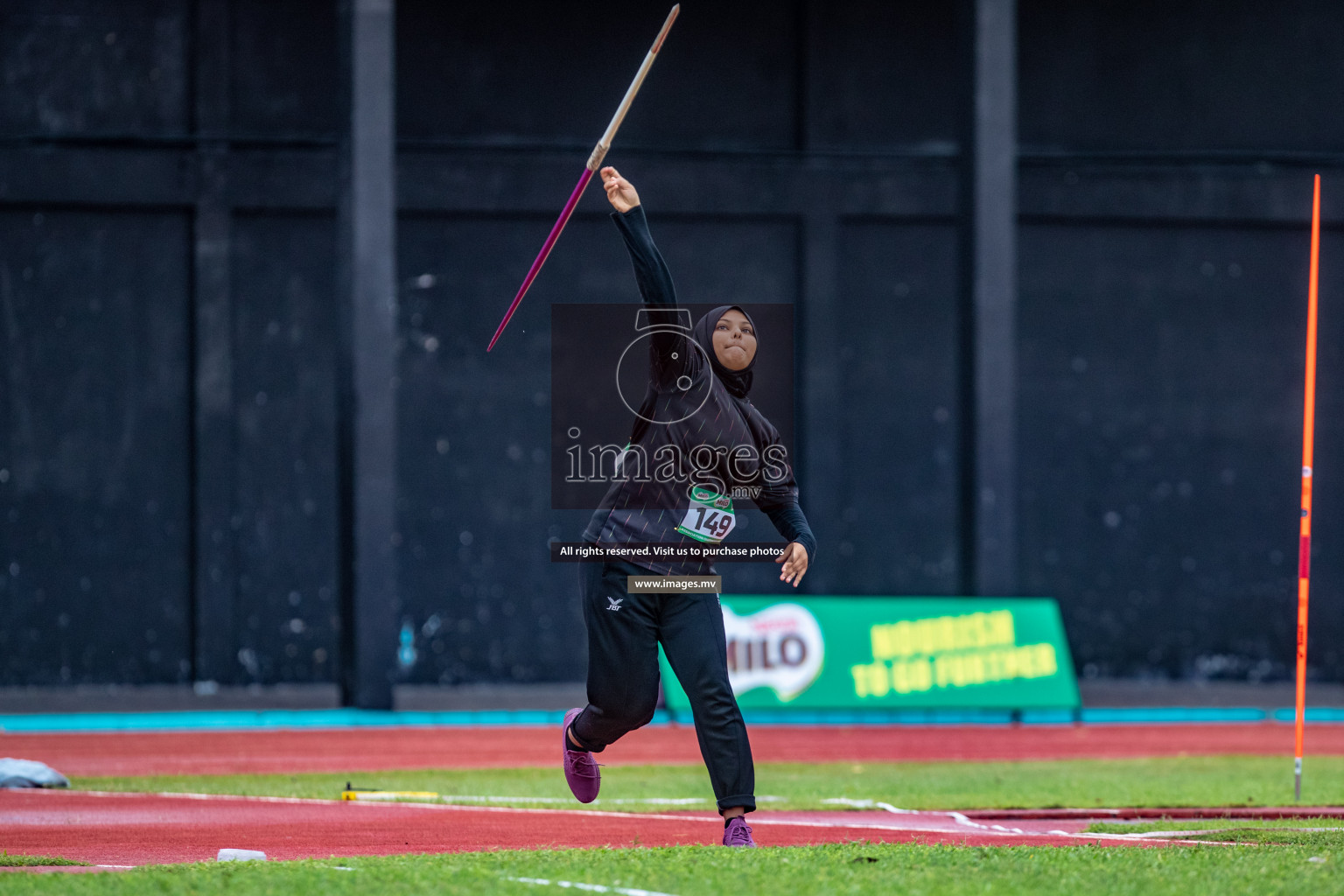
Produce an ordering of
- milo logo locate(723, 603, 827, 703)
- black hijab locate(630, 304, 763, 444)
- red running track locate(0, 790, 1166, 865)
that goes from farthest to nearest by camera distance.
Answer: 1. milo logo locate(723, 603, 827, 703)
2. red running track locate(0, 790, 1166, 865)
3. black hijab locate(630, 304, 763, 444)

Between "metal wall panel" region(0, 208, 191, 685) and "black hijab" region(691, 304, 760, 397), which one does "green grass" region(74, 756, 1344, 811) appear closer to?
"black hijab" region(691, 304, 760, 397)

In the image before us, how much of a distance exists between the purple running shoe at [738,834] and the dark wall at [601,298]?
1393cm

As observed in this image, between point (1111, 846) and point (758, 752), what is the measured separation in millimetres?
7123

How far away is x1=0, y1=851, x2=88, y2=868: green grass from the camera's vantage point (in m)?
6.75

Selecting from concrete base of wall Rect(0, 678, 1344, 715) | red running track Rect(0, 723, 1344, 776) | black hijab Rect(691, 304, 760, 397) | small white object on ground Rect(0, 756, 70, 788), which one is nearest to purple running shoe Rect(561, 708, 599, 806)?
black hijab Rect(691, 304, 760, 397)

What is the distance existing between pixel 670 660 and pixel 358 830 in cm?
256

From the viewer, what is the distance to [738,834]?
6.77m

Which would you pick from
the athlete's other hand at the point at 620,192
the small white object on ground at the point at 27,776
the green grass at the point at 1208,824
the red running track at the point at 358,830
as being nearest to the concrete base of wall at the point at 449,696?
the small white object on ground at the point at 27,776

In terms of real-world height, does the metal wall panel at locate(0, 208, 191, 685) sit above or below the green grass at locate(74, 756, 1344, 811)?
above

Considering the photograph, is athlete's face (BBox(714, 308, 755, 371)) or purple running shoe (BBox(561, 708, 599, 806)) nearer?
athlete's face (BBox(714, 308, 755, 371))

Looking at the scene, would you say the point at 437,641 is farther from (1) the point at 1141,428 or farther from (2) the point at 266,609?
(1) the point at 1141,428

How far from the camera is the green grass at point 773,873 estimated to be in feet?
18.6

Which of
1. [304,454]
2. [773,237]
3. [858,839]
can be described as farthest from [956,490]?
[858,839]

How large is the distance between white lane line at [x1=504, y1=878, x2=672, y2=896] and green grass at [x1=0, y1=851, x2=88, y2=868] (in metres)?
2.11
